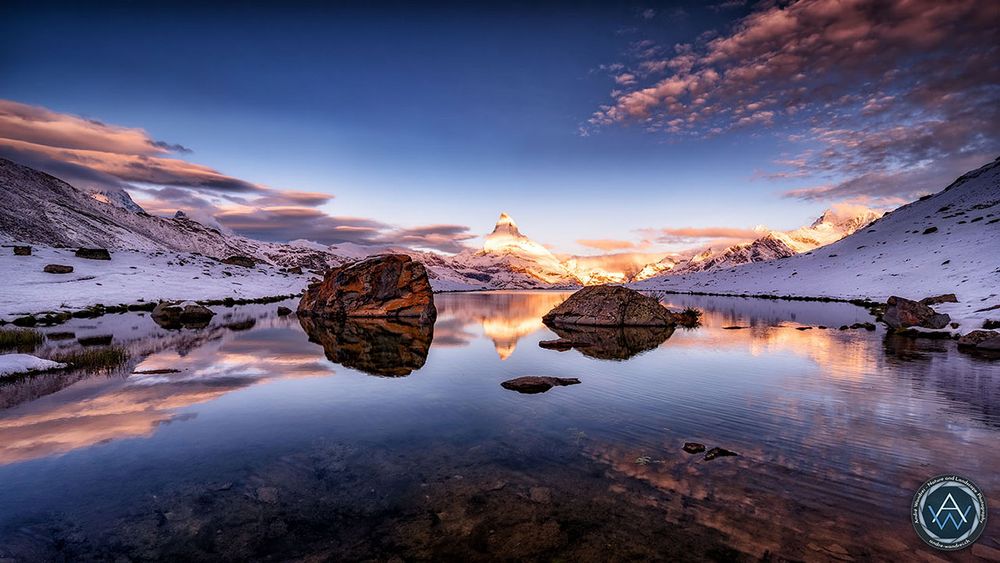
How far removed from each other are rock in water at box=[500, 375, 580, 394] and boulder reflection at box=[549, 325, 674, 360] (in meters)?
5.64

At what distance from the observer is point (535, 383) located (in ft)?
48.5

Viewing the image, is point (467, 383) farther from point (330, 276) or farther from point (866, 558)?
point (330, 276)

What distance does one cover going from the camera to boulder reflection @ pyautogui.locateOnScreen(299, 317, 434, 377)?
18859mm

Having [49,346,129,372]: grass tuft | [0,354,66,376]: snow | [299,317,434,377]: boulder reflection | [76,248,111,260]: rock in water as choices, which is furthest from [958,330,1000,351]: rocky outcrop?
[76,248,111,260]: rock in water

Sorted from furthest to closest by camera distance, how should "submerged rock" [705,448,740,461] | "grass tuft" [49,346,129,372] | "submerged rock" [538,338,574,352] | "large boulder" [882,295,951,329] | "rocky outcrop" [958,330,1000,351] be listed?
1. "large boulder" [882,295,951,329]
2. "submerged rock" [538,338,574,352]
3. "rocky outcrop" [958,330,1000,351]
4. "grass tuft" [49,346,129,372]
5. "submerged rock" [705,448,740,461]

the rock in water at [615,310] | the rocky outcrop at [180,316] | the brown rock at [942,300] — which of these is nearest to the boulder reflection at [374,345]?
the rocky outcrop at [180,316]

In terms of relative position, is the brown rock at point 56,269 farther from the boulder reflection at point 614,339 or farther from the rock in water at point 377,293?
the boulder reflection at point 614,339

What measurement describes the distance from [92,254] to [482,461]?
244ft

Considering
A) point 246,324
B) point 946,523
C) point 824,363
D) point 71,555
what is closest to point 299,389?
point 71,555

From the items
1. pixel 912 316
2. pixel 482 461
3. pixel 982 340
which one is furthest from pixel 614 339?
pixel 912 316

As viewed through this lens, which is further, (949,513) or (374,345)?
(374,345)

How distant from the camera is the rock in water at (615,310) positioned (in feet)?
121

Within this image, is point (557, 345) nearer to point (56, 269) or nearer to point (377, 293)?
point (377, 293)

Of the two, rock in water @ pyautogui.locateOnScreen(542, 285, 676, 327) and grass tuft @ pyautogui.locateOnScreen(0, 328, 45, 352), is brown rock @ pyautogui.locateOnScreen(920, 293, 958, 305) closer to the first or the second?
rock in water @ pyautogui.locateOnScreen(542, 285, 676, 327)
